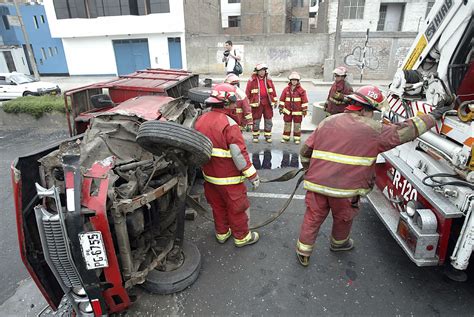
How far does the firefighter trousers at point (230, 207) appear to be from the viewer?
3.03m

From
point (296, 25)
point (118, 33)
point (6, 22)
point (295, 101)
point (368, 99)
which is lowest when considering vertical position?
point (295, 101)

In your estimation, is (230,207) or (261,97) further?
(261,97)

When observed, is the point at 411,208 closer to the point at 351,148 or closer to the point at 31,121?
the point at 351,148

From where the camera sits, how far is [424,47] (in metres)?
3.06

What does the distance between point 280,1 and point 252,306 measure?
29859mm

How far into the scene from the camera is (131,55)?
20.9m

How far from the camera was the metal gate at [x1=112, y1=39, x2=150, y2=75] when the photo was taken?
20609 millimetres

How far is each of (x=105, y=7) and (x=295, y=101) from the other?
18712 millimetres

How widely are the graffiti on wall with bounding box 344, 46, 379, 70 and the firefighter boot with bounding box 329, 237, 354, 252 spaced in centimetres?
1601

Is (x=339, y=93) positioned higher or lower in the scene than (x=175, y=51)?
lower

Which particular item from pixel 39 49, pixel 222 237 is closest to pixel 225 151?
pixel 222 237

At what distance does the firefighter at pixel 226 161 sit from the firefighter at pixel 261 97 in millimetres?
3529

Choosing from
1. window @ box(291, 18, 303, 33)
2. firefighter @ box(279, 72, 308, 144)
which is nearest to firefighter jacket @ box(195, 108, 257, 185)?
firefighter @ box(279, 72, 308, 144)

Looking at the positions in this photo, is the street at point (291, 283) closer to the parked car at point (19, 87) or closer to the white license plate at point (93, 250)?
the white license plate at point (93, 250)
